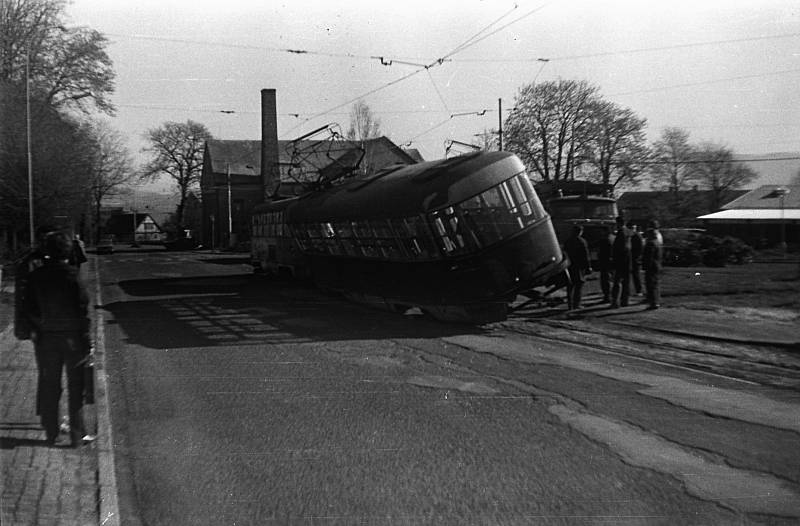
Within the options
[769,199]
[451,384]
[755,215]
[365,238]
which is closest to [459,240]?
[365,238]

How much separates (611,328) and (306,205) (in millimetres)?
10847

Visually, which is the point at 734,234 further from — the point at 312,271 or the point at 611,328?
the point at 611,328

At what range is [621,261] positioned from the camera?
14656 mm

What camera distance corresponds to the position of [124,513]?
450 centimetres

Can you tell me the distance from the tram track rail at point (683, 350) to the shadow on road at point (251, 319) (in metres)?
1.43

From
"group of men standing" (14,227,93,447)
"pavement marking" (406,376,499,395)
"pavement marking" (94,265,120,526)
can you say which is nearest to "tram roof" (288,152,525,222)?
"pavement marking" (406,376,499,395)

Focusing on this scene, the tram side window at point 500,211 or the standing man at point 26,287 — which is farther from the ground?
the tram side window at point 500,211

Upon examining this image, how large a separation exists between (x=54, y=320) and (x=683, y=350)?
774 centimetres

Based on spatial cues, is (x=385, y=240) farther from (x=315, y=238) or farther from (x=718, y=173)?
(x=718, y=173)

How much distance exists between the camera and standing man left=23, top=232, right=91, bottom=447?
227 inches

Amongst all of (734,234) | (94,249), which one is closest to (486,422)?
(734,234)

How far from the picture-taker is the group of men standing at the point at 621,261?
Result: 14.5m

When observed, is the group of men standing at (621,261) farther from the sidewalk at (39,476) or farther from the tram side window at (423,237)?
the sidewalk at (39,476)

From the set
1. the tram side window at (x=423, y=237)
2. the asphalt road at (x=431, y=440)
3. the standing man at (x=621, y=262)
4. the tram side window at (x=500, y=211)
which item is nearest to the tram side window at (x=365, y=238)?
the tram side window at (x=423, y=237)
